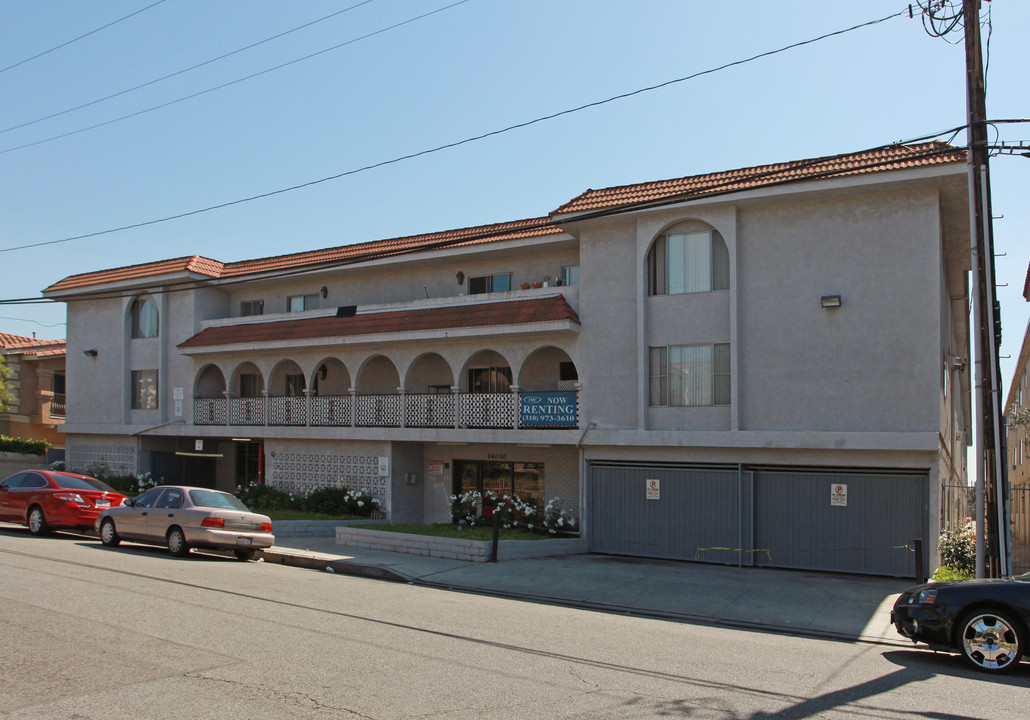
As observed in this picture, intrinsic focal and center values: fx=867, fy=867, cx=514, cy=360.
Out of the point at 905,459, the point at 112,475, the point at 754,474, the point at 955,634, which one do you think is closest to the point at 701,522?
the point at 754,474

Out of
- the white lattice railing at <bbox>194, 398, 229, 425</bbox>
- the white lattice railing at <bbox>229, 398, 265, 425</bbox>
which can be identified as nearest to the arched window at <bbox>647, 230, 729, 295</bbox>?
the white lattice railing at <bbox>229, 398, 265, 425</bbox>

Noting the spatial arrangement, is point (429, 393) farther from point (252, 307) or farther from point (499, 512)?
point (252, 307)

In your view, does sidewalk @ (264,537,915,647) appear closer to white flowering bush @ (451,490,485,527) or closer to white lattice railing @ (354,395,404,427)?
white flowering bush @ (451,490,485,527)

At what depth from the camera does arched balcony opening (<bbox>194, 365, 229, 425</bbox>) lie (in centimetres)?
2866

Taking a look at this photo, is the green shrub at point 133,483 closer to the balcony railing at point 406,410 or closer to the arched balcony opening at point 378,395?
the balcony railing at point 406,410

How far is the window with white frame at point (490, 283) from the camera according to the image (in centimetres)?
2452

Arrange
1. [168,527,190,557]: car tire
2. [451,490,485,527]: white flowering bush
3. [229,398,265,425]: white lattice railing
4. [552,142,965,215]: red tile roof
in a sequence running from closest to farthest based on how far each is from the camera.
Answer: [552,142,965,215]: red tile roof → [168,527,190,557]: car tire → [451,490,485,527]: white flowering bush → [229,398,265,425]: white lattice railing

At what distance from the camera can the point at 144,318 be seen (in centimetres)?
3083

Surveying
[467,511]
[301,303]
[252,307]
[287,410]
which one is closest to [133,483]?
[287,410]

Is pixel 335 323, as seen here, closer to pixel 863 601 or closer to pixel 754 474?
pixel 754 474

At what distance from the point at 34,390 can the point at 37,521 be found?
28012 millimetres

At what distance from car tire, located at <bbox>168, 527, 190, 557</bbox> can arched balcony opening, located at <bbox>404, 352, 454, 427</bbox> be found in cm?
821

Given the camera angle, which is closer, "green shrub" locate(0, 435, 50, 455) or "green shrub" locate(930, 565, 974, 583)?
"green shrub" locate(930, 565, 974, 583)

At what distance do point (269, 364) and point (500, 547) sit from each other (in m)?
12.9
